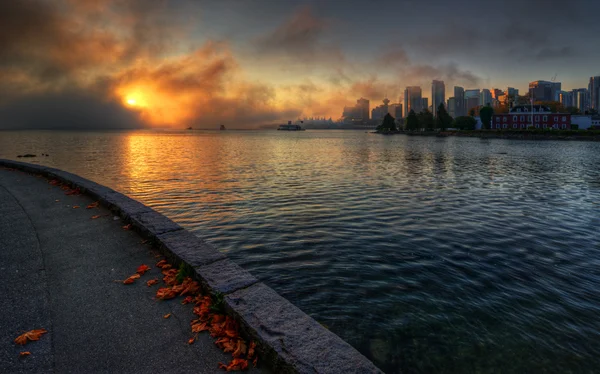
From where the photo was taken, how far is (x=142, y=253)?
7.39m

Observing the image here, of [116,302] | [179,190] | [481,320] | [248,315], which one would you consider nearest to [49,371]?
[116,302]

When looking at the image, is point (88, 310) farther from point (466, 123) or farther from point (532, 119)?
point (466, 123)

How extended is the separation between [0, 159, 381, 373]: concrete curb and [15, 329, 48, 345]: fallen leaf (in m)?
2.16

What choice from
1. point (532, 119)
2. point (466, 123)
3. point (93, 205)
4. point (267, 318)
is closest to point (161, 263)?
point (267, 318)

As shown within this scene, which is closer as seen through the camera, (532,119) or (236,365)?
(236,365)

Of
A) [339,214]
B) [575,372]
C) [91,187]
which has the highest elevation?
[91,187]

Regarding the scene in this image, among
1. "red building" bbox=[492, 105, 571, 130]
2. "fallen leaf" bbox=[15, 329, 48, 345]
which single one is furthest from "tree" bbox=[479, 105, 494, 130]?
"fallen leaf" bbox=[15, 329, 48, 345]

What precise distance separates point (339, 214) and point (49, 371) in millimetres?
11848

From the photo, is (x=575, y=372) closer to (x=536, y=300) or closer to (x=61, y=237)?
(x=536, y=300)

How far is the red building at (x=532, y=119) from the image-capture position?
137750 mm

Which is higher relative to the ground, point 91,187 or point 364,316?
point 91,187

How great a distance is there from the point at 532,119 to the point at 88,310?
168 meters

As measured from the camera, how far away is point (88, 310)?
5.11m

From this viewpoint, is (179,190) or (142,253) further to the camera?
(179,190)
